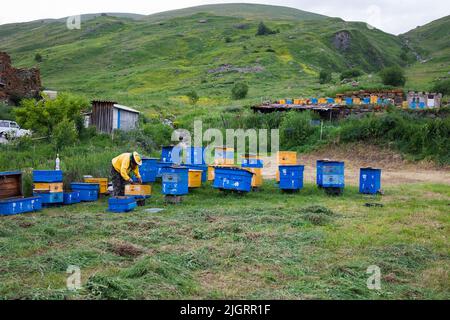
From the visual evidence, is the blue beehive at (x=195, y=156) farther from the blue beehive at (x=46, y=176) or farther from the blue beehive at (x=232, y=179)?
the blue beehive at (x=46, y=176)

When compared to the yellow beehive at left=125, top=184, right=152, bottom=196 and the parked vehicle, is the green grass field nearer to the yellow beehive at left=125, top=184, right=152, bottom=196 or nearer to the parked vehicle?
the yellow beehive at left=125, top=184, right=152, bottom=196

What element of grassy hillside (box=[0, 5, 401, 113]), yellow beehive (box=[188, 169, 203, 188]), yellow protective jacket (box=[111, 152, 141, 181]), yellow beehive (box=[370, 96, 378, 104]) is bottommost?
yellow beehive (box=[188, 169, 203, 188])

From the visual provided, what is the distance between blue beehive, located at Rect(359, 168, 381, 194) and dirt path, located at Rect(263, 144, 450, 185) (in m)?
2.71

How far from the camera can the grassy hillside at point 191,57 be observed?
57.4 metres

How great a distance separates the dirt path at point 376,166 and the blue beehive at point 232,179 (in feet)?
15.5

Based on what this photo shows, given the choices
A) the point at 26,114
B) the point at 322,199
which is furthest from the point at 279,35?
the point at 322,199

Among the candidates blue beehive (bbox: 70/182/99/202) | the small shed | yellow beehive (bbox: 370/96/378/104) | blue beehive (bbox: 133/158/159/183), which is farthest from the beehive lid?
yellow beehive (bbox: 370/96/378/104)

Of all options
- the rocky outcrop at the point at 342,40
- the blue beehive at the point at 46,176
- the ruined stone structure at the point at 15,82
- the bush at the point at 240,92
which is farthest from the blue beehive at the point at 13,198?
the rocky outcrop at the point at 342,40

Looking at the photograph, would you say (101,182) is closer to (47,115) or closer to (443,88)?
(47,115)

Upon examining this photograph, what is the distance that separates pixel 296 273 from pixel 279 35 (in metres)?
89.2

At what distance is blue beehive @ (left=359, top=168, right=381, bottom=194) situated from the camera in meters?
16.3

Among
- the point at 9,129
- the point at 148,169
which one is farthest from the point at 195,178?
the point at 9,129

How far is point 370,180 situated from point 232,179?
4.77 metres
